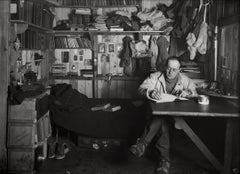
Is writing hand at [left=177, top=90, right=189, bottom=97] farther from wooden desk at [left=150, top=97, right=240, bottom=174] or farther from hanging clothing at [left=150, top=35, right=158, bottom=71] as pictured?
hanging clothing at [left=150, top=35, right=158, bottom=71]

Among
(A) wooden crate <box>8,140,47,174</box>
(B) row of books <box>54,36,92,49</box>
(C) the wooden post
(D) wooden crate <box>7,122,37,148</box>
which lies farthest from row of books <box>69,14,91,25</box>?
(A) wooden crate <box>8,140,47,174</box>

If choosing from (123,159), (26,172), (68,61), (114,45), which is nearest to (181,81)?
(123,159)

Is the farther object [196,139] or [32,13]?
[32,13]

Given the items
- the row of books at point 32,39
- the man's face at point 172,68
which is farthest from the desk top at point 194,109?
the row of books at point 32,39

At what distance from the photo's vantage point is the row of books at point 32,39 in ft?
13.1

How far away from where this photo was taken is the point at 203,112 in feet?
8.69

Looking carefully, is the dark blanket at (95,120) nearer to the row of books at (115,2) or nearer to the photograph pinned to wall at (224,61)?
the photograph pinned to wall at (224,61)

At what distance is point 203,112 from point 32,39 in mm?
2777

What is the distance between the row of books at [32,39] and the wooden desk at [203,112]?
6.67 ft

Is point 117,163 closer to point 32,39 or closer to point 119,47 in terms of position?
point 32,39

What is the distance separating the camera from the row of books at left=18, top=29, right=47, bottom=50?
3.99 m

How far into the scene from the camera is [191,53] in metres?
4.71

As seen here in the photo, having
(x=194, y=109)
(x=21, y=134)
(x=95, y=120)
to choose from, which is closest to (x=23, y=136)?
(x=21, y=134)

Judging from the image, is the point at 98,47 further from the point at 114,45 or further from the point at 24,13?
the point at 24,13
